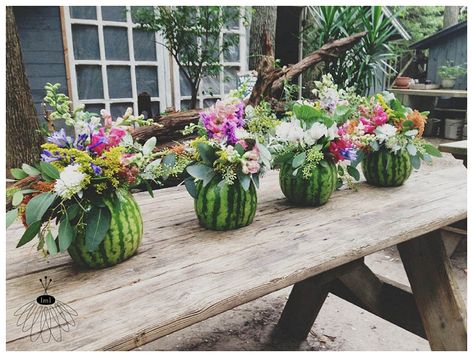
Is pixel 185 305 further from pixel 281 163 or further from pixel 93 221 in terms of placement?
pixel 281 163

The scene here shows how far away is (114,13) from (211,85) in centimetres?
145

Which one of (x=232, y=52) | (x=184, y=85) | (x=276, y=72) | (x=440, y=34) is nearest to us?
(x=276, y=72)

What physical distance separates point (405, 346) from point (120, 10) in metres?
4.43

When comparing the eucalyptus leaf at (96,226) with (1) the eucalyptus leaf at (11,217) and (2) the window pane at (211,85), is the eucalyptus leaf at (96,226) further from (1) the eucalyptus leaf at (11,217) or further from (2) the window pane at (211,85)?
(2) the window pane at (211,85)

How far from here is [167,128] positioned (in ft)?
10.8

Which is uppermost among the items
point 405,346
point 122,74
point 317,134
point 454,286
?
point 122,74

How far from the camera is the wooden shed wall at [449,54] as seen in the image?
7.69m

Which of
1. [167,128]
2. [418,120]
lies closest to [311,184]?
[418,120]

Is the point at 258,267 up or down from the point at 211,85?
down

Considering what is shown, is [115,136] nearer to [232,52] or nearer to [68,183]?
[68,183]

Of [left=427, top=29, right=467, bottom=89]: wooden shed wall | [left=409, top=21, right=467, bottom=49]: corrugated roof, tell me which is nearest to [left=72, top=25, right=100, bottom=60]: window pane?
[left=409, top=21, right=467, bottom=49]: corrugated roof

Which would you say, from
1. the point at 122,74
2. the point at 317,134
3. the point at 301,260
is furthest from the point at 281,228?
the point at 122,74

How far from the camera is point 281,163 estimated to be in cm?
150

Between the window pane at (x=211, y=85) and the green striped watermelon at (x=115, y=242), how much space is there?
4.60 metres
